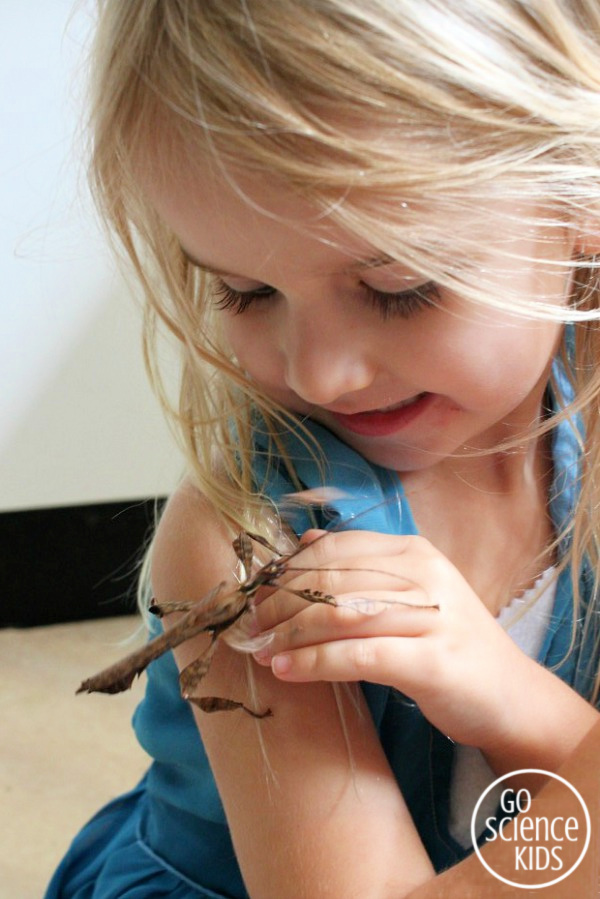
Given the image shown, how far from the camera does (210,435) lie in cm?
73

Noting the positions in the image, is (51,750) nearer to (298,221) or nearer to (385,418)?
(385,418)

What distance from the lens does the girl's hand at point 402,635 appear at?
Answer: 1.83 ft

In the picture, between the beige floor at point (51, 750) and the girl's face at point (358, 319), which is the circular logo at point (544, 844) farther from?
the beige floor at point (51, 750)

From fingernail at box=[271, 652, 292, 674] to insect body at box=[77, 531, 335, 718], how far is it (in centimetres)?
3

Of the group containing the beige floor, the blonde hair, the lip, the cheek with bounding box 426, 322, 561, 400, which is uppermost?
the blonde hair

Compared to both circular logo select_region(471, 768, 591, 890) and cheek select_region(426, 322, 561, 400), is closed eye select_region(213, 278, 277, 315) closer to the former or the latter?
cheek select_region(426, 322, 561, 400)

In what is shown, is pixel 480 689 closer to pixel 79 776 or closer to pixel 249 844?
pixel 249 844

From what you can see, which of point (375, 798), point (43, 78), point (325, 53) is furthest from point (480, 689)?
point (43, 78)

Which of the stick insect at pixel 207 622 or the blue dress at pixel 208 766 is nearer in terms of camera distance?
the stick insect at pixel 207 622

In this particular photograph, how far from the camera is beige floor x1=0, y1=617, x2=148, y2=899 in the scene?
1078 mm

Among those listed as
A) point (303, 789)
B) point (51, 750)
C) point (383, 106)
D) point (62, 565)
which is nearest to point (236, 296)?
point (383, 106)

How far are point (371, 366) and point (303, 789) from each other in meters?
0.23

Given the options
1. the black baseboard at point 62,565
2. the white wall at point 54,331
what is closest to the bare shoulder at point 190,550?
the white wall at point 54,331

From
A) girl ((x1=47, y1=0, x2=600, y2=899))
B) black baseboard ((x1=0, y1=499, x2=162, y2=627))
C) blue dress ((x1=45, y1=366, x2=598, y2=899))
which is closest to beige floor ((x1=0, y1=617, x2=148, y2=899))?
black baseboard ((x1=0, y1=499, x2=162, y2=627))
